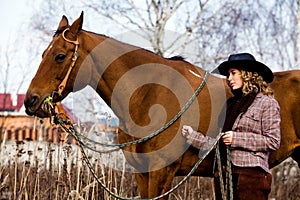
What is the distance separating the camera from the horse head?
4.21m

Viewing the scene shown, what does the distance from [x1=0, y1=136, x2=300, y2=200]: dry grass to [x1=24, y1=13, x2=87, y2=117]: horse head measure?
1160mm

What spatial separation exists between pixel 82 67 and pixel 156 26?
9.10 meters

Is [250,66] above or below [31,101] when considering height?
above

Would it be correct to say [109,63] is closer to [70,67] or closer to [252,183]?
[70,67]

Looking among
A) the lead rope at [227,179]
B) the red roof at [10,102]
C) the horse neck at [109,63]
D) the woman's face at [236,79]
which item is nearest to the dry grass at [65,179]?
the horse neck at [109,63]

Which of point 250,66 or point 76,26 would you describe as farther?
point 76,26

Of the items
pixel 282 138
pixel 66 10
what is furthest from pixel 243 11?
pixel 282 138

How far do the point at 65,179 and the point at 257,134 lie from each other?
3.10 metres

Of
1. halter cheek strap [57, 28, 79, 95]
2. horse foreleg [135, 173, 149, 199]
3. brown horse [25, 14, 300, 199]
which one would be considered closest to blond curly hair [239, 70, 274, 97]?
brown horse [25, 14, 300, 199]

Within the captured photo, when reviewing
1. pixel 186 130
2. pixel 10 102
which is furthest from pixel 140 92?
pixel 10 102

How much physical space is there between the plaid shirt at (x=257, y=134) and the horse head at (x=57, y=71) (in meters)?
→ 1.49

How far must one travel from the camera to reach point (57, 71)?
14.1ft

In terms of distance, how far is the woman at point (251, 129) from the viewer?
3.72 metres

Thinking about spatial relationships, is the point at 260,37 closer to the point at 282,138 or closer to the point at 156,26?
the point at 156,26
